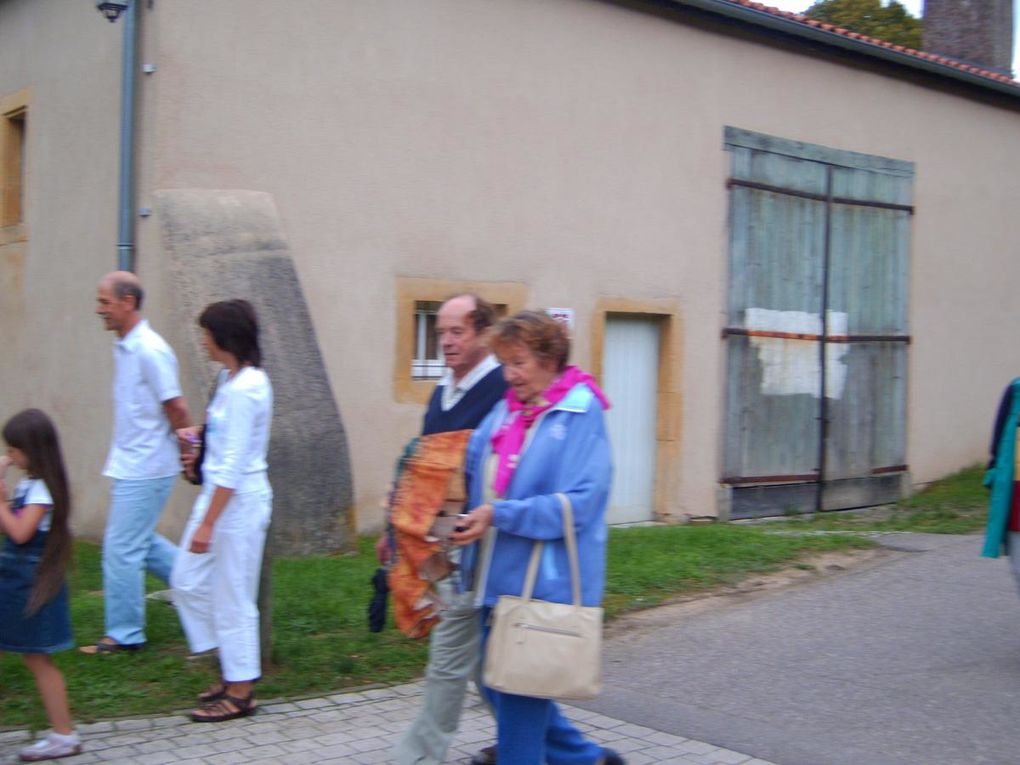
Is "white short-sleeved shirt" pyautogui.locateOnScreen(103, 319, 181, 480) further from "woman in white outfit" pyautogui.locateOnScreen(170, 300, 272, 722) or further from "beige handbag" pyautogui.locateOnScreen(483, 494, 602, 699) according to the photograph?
"beige handbag" pyautogui.locateOnScreen(483, 494, 602, 699)

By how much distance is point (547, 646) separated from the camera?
3818mm

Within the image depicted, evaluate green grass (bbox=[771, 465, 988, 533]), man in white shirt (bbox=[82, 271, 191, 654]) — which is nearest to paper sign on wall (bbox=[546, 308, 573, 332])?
green grass (bbox=[771, 465, 988, 533])

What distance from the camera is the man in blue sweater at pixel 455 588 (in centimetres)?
446

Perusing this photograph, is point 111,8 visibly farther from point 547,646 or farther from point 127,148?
point 547,646

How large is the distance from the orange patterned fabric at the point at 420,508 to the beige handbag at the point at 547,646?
0.49m

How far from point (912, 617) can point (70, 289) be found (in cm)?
693

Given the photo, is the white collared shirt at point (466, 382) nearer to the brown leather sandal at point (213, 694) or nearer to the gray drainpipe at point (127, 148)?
the brown leather sandal at point (213, 694)

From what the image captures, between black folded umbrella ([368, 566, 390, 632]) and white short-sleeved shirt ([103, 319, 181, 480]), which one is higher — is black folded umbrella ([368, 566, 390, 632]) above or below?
below

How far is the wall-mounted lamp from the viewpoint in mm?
8461

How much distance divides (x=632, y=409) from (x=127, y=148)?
5.08 m

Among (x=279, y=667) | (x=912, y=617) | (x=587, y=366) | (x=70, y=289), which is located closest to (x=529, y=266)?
(x=587, y=366)

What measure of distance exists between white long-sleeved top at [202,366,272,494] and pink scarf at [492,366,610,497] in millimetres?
1330

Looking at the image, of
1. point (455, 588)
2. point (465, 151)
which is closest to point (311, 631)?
point (455, 588)

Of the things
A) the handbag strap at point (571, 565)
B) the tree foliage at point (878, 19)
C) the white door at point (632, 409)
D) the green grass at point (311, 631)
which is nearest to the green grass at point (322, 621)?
the green grass at point (311, 631)
